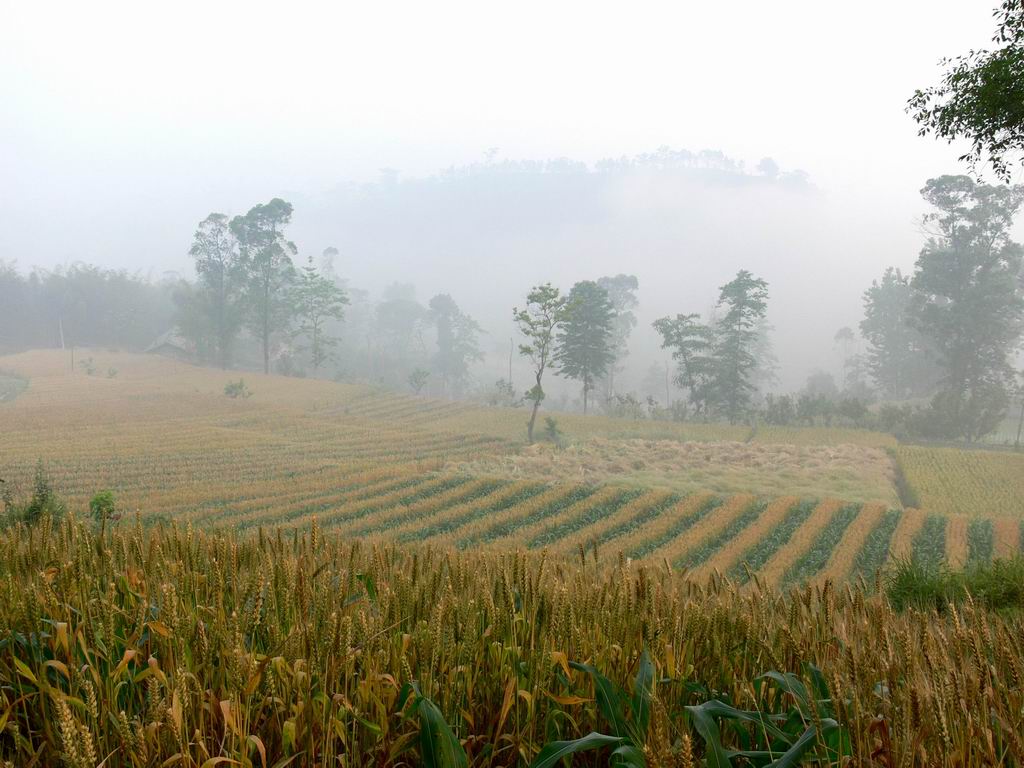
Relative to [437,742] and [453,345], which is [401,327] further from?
[437,742]

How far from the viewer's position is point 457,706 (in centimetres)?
150

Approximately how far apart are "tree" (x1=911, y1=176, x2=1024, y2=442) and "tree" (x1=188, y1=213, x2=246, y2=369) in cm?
3541

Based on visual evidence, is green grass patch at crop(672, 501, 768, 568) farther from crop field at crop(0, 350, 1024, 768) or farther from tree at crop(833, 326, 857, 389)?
tree at crop(833, 326, 857, 389)

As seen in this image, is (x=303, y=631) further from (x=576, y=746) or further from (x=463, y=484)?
(x=463, y=484)

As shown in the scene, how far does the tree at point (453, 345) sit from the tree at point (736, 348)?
25.0 meters

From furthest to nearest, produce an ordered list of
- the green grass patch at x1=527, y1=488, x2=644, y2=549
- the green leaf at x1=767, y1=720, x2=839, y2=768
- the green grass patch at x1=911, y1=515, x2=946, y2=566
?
the green grass patch at x1=911, y1=515, x2=946, y2=566 < the green grass patch at x1=527, y1=488, x2=644, y2=549 < the green leaf at x1=767, y1=720, x2=839, y2=768

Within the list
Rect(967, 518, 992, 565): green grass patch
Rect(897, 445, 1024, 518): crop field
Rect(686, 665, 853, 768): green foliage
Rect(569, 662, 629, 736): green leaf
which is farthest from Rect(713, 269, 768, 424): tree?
Rect(569, 662, 629, 736): green leaf

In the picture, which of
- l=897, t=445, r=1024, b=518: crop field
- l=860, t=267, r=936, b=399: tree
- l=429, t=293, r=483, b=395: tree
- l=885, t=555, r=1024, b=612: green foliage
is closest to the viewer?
l=885, t=555, r=1024, b=612: green foliage

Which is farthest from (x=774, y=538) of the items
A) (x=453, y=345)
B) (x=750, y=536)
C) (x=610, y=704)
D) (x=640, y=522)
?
(x=453, y=345)

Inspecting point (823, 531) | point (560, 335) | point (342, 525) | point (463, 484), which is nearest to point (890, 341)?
point (560, 335)

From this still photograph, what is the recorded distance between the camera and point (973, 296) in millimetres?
31953

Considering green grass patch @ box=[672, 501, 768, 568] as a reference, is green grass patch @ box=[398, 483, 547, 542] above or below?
above

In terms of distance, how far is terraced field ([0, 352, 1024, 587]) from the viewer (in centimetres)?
1045

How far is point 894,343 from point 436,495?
45498mm
